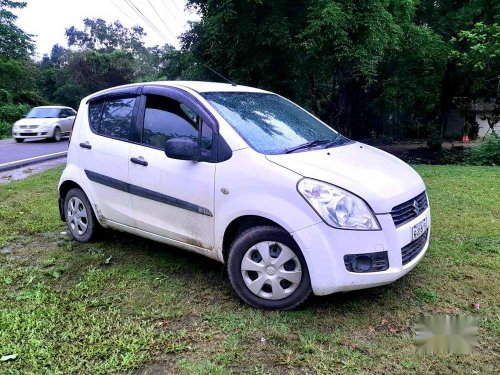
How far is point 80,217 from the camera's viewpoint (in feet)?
15.1

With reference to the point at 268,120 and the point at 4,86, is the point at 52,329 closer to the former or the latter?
the point at 268,120

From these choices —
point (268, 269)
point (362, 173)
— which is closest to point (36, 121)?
point (268, 269)

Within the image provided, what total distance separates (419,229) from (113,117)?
298cm

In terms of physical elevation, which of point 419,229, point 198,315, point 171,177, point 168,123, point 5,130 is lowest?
point 5,130

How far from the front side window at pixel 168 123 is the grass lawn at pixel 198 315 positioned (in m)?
1.18

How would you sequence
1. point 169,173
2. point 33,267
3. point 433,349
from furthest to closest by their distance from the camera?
point 33,267 → point 169,173 → point 433,349

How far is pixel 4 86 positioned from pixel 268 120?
31729mm

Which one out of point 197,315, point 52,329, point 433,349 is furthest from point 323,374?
point 52,329

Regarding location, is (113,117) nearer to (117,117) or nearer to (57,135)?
(117,117)

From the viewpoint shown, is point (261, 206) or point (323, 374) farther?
point (261, 206)

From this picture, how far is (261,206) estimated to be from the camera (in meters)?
3.04

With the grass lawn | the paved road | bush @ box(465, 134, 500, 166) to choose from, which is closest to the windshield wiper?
the grass lawn

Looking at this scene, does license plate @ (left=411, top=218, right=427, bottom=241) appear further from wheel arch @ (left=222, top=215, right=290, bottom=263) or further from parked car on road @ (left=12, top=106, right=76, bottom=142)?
parked car on road @ (left=12, top=106, right=76, bottom=142)

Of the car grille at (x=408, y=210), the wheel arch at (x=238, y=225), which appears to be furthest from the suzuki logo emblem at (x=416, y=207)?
the wheel arch at (x=238, y=225)
